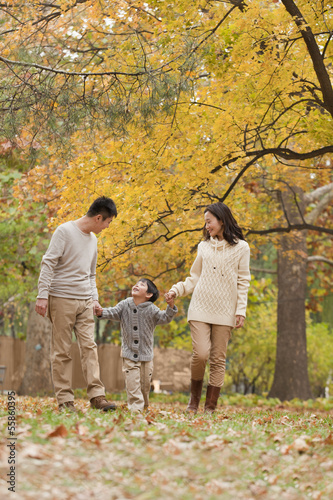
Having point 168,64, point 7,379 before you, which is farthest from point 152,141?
point 7,379

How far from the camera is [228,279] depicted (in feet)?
21.0

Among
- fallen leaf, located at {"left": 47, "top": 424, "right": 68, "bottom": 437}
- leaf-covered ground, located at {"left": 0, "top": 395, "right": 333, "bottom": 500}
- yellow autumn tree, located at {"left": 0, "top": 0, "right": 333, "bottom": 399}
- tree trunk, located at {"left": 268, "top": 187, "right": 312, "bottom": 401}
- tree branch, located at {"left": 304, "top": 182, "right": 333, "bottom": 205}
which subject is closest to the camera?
leaf-covered ground, located at {"left": 0, "top": 395, "right": 333, "bottom": 500}

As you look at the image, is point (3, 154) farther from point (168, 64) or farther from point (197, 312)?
point (197, 312)

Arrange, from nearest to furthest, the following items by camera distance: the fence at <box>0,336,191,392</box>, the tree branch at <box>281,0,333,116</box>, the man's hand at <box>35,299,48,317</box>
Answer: the man's hand at <box>35,299,48,317</box> < the tree branch at <box>281,0,333,116</box> < the fence at <box>0,336,191,392</box>

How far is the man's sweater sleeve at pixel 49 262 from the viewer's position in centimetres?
577

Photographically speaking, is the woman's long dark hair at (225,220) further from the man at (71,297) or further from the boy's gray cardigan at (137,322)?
the man at (71,297)

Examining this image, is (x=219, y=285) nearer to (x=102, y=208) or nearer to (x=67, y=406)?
(x=102, y=208)

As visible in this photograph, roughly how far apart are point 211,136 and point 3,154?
284cm

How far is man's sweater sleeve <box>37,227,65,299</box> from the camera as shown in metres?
5.77

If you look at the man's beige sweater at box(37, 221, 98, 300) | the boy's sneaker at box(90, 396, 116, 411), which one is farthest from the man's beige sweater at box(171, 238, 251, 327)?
the boy's sneaker at box(90, 396, 116, 411)

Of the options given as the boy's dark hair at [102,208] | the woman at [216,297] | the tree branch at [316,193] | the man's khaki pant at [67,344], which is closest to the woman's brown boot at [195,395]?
the woman at [216,297]

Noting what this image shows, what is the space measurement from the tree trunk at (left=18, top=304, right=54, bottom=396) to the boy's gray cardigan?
403 inches

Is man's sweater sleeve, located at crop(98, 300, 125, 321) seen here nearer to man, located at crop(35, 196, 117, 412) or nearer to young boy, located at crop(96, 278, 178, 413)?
young boy, located at crop(96, 278, 178, 413)

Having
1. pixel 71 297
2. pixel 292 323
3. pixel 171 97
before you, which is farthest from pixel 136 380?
pixel 292 323
